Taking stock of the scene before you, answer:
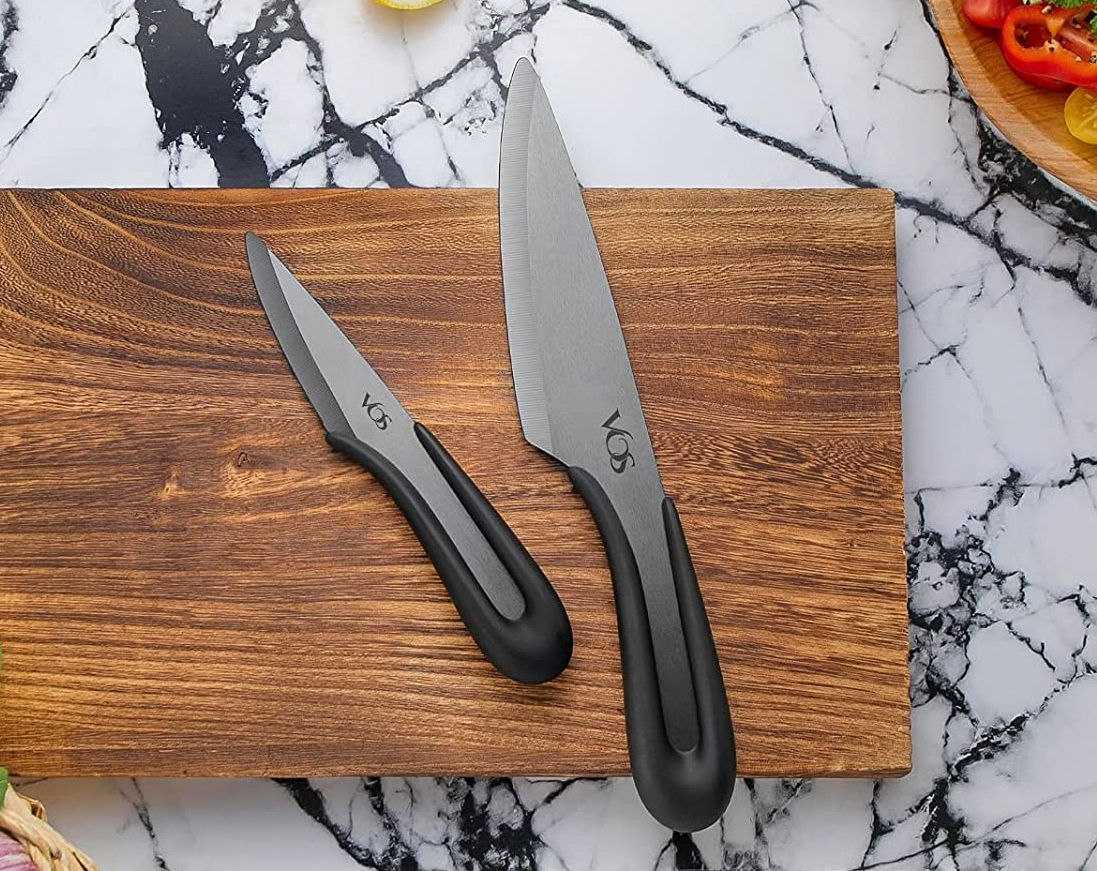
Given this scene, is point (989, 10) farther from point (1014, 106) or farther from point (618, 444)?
point (618, 444)

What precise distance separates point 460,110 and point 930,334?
431 mm

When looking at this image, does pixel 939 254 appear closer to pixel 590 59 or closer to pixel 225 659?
pixel 590 59

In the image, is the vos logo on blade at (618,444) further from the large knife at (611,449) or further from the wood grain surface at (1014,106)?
the wood grain surface at (1014,106)

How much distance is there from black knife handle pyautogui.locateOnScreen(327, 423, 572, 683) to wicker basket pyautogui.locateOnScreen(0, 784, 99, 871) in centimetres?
29

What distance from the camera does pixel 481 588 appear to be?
769mm

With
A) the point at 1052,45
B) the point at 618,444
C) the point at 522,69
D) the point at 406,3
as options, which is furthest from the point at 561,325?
the point at 1052,45

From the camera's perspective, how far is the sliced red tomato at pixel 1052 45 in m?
0.80

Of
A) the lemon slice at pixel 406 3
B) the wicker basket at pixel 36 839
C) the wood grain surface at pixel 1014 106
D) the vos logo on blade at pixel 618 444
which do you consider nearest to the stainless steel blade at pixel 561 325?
the vos logo on blade at pixel 618 444

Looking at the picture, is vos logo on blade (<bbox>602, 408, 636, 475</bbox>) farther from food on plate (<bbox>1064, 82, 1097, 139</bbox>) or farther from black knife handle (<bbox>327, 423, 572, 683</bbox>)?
food on plate (<bbox>1064, 82, 1097, 139</bbox>)

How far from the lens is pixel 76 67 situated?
37.1 inches

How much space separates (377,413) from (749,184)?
37 centimetres

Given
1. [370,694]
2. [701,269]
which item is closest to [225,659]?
[370,694]

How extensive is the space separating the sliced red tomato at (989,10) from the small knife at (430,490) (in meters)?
0.51

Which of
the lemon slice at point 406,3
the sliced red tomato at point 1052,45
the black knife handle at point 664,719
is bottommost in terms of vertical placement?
the black knife handle at point 664,719
